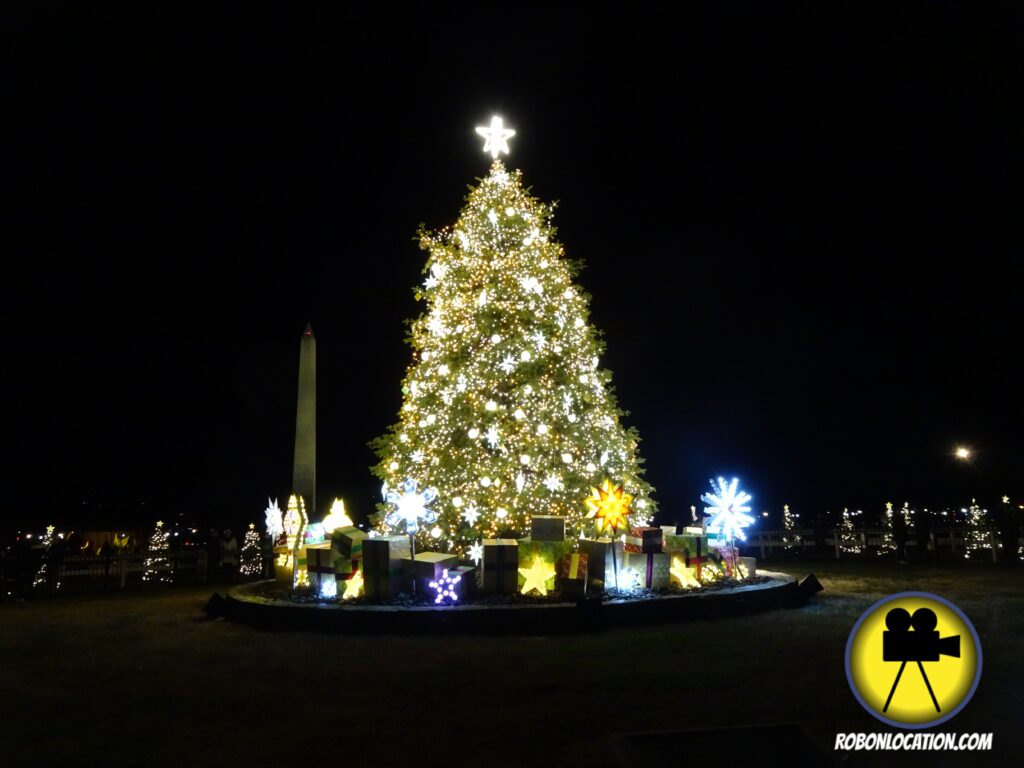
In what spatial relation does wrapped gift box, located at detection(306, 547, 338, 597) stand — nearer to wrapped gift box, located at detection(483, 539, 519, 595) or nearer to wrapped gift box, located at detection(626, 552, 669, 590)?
wrapped gift box, located at detection(483, 539, 519, 595)

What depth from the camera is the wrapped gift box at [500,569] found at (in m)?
11.4

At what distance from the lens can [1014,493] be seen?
4162 centimetres

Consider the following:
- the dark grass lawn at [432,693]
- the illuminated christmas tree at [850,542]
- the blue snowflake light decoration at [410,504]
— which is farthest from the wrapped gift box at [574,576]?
the illuminated christmas tree at [850,542]

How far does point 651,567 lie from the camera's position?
1188cm

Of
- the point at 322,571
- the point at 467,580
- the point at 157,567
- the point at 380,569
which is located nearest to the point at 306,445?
the point at 157,567

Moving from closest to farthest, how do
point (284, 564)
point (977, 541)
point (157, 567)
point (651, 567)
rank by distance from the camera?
point (651, 567)
point (284, 564)
point (157, 567)
point (977, 541)

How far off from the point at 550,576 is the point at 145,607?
8323mm

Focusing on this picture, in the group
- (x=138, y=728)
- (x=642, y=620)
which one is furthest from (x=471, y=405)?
(x=138, y=728)

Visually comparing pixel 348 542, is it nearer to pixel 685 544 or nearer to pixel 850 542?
pixel 685 544

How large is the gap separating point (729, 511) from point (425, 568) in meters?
6.56

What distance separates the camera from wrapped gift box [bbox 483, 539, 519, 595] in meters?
11.4

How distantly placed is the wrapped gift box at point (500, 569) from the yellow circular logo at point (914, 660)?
8.47 metres

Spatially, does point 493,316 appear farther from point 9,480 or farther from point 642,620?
point 9,480

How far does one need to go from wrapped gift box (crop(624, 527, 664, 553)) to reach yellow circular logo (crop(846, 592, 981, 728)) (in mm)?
8608
